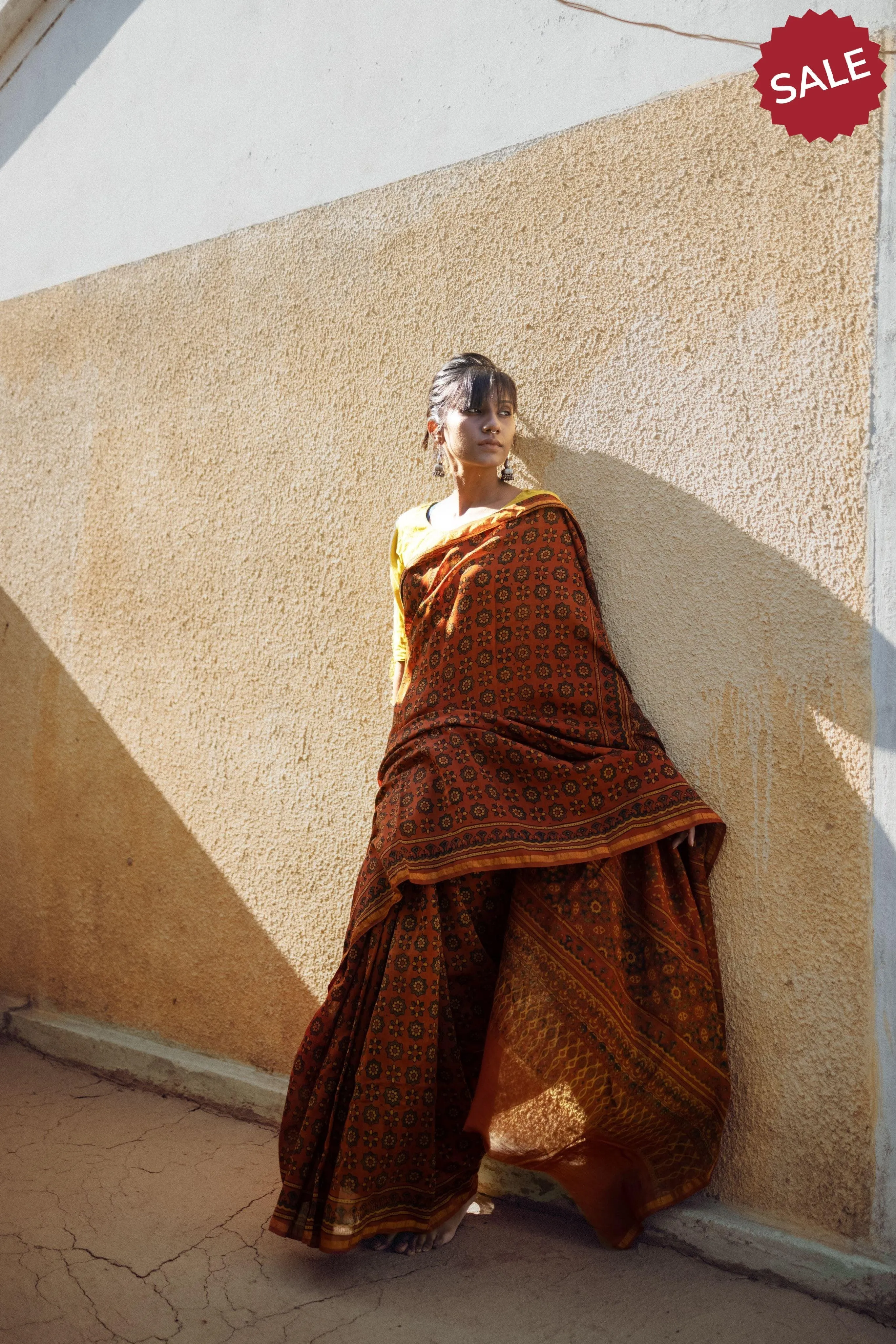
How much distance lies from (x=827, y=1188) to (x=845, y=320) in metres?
1.75

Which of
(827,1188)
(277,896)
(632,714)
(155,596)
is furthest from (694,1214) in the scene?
(155,596)

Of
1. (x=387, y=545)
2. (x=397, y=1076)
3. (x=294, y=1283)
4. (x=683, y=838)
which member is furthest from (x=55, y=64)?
(x=294, y=1283)

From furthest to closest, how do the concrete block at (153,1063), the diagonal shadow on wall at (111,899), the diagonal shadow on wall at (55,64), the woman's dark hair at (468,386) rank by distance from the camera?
the diagonal shadow on wall at (55,64) < the diagonal shadow on wall at (111,899) < the concrete block at (153,1063) < the woman's dark hair at (468,386)

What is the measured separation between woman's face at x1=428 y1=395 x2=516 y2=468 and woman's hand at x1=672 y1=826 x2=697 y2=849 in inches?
→ 37.7

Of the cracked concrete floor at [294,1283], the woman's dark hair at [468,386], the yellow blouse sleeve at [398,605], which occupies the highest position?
the woman's dark hair at [468,386]

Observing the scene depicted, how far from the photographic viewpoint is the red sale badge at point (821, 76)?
218cm

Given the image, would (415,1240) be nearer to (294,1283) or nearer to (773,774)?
(294,1283)

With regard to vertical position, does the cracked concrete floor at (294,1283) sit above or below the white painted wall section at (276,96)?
below

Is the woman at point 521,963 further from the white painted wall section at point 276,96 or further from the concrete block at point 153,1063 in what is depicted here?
the white painted wall section at point 276,96

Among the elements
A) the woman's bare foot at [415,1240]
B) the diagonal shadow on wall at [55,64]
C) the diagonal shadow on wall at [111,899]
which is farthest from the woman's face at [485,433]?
the diagonal shadow on wall at [55,64]

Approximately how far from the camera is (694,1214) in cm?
220

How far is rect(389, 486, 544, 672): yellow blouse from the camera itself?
8.46 ft

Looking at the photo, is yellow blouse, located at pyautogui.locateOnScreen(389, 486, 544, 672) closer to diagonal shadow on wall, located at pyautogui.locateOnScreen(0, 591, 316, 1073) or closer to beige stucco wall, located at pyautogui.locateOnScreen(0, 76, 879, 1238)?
beige stucco wall, located at pyautogui.locateOnScreen(0, 76, 879, 1238)

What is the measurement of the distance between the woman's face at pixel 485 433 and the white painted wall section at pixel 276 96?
77 centimetres
